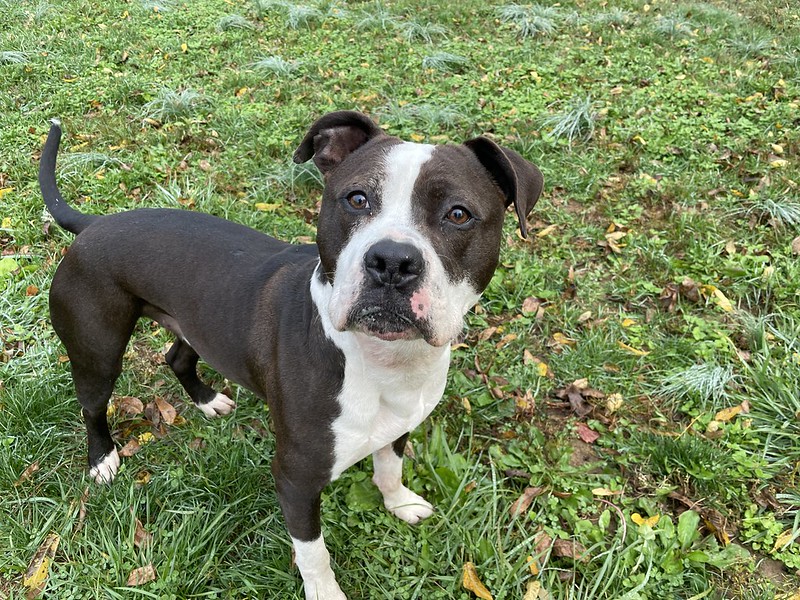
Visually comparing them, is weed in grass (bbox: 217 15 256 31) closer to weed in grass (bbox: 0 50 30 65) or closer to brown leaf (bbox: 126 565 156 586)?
weed in grass (bbox: 0 50 30 65)

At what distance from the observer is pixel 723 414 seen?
3.69 m

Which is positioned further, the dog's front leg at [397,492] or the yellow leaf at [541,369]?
the yellow leaf at [541,369]

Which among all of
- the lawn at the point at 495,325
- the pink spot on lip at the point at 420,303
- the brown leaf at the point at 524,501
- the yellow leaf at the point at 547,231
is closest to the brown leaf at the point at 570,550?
the lawn at the point at 495,325

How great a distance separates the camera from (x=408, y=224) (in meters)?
2.16

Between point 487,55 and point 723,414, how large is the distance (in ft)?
19.5

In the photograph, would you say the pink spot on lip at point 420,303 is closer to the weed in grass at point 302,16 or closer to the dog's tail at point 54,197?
the dog's tail at point 54,197

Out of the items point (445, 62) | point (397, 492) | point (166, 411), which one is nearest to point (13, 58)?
point (445, 62)

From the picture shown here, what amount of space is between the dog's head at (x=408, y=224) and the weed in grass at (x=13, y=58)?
6486 millimetres

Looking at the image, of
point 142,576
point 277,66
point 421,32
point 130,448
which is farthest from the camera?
point 421,32

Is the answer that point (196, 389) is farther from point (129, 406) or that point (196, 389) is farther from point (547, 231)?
point (547, 231)

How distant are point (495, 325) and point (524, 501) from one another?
1508 mm

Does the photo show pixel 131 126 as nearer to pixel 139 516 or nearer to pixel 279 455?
→ pixel 139 516

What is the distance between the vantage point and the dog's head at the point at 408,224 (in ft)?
A: 6.51

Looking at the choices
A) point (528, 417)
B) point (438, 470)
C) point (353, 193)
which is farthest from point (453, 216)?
point (528, 417)
